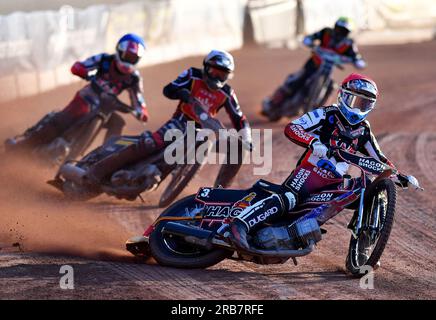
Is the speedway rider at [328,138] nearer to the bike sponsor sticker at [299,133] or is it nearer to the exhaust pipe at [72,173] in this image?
the bike sponsor sticker at [299,133]

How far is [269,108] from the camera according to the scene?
64.5ft

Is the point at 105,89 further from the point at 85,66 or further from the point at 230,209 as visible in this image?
the point at 230,209

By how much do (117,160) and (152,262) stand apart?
3.28 meters

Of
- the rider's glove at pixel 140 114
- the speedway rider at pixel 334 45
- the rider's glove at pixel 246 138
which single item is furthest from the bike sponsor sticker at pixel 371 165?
the speedway rider at pixel 334 45

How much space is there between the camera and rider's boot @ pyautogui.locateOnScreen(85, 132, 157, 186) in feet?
40.0

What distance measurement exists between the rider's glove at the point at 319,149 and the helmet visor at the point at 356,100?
0.60 m

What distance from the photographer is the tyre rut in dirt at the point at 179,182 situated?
11977 millimetres

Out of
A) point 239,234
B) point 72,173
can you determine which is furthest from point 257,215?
point 72,173

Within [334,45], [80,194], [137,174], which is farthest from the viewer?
[334,45]

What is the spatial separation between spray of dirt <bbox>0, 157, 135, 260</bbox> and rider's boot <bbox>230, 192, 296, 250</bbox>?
1.44 metres

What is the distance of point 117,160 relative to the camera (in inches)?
484

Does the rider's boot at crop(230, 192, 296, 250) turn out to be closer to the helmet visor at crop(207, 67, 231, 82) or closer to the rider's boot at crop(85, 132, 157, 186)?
the helmet visor at crop(207, 67, 231, 82)
